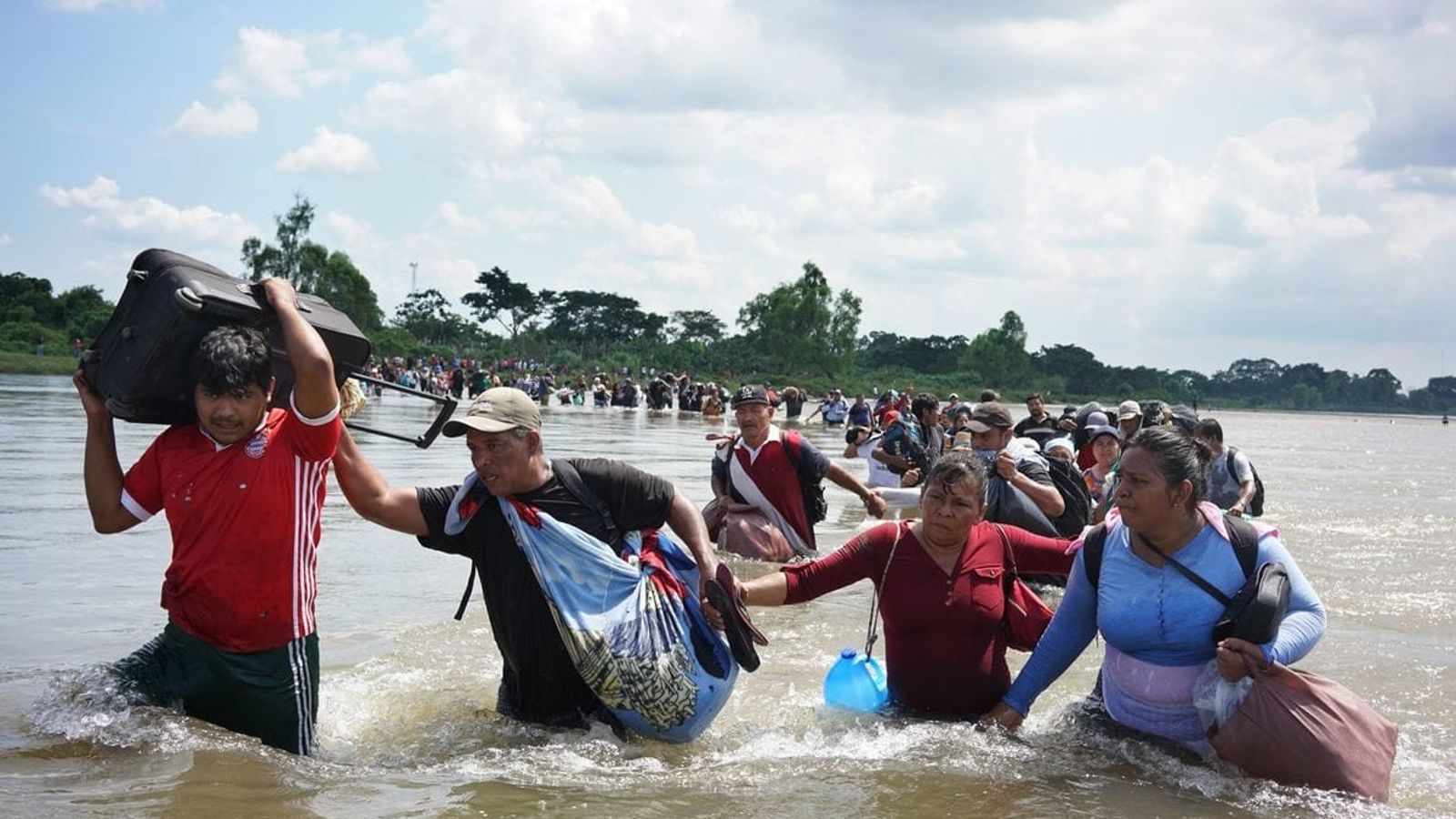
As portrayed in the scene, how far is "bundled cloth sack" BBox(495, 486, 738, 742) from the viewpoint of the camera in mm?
4871

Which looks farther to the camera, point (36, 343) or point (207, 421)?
point (36, 343)

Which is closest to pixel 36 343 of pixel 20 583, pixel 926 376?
pixel 20 583

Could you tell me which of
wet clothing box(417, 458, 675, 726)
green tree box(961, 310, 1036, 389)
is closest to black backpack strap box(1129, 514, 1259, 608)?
wet clothing box(417, 458, 675, 726)

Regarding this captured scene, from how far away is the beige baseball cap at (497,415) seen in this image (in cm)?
471

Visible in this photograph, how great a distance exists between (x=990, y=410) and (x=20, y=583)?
6.35 metres

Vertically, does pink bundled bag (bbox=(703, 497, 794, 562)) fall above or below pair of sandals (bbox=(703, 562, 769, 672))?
below

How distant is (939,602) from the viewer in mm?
5109

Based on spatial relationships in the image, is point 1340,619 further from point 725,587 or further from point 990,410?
point 725,587

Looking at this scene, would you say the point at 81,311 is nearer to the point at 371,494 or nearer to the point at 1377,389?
the point at 371,494

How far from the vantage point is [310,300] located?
4.84 m

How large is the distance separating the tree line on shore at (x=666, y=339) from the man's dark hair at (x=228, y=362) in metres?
45.4

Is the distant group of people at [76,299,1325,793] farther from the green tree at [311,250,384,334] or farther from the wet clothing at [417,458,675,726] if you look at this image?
the green tree at [311,250,384,334]

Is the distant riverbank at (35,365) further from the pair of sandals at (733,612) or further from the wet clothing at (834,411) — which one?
the pair of sandals at (733,612)

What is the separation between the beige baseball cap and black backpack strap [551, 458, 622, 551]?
22 centimetres
